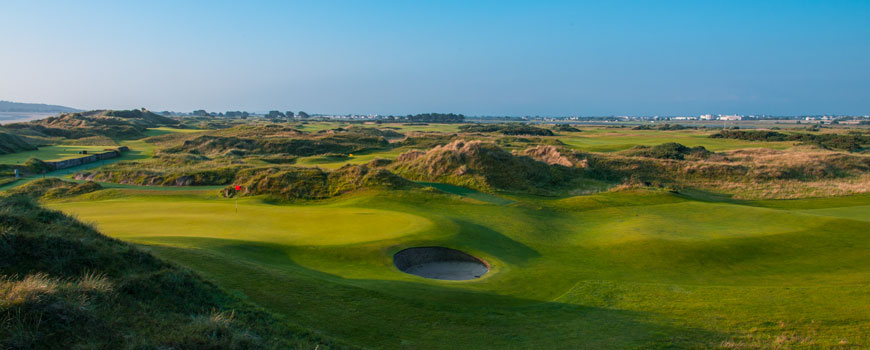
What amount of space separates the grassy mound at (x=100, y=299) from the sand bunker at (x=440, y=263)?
832 centimetres

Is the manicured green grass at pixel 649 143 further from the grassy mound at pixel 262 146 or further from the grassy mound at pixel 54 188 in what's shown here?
the grassy mound at pixel 54 188

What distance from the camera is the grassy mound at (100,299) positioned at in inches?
211

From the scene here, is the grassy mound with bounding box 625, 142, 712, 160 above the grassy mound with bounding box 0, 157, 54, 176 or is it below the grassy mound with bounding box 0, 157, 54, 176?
above

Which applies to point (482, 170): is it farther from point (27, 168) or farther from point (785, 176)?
point (27, 168)

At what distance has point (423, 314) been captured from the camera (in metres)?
10.6

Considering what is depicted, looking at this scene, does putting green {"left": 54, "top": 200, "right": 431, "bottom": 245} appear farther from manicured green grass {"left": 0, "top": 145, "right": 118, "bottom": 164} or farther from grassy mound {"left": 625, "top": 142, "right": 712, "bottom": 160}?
grassy mound {"left": 625, "top": 142, "right": 712, "bottom": 160}

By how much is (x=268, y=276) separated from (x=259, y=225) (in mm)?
8914

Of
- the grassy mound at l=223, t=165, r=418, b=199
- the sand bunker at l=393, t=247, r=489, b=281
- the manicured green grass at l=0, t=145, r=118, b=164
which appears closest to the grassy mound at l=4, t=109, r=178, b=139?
the manicured green grass at l=0, t=145, r=118, b=164

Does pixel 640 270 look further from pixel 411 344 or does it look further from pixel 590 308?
pixel 411 344

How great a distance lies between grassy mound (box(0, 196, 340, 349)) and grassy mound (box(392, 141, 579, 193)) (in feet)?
104

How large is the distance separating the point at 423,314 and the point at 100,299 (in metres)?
6.42

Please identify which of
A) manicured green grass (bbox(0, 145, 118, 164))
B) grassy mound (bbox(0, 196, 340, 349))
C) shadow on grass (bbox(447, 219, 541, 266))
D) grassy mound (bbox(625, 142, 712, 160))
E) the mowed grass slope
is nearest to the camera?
grassy mound (bbox(0, 196, 340, 349))

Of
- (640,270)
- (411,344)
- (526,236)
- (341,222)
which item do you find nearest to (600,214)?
(526,236)

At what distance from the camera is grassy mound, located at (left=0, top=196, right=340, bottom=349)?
17.6 feet
